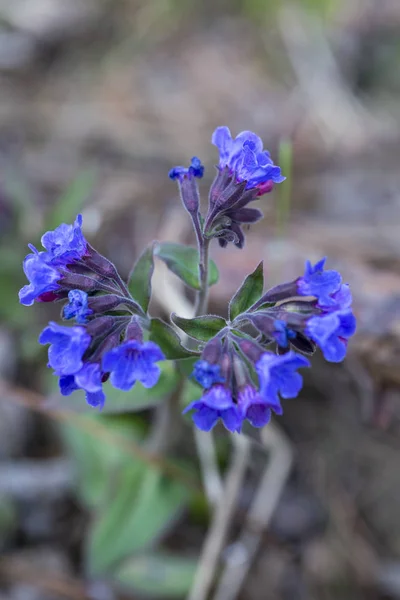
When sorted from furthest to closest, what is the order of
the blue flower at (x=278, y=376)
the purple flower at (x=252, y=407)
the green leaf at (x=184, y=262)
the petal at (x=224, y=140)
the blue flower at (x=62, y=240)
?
the green leaf at (x=184, y=262) → the petal at (x=224, y=140) → the blue flower at (x=62, y=240) → the purple flower at (x=252, y=407) → the blue flower at (x=278, y=376)

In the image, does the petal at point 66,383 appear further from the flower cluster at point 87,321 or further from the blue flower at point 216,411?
the blue flower at point 216,411

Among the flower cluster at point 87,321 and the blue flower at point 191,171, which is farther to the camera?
the blue flower at point 191,171

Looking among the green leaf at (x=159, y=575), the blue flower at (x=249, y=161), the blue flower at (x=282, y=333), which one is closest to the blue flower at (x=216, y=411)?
the blue flower at (x=282, y=333)

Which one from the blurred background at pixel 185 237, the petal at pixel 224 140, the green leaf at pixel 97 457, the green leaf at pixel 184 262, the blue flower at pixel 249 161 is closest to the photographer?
the blue flower at pixel 249 161

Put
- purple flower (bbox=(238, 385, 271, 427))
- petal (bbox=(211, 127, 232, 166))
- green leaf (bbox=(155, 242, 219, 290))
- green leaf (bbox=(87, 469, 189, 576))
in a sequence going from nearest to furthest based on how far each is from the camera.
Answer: purple flower (bbox=(238, 385, 271, 427)), petal (bbox=(211, 127, 232, 166)), green leaf (bbox=(155, 242, 219, 290)), green leaf (bbox=(87, 469, 189, 576))

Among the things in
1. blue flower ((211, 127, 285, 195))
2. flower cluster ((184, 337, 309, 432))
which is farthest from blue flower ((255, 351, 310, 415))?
blue flower ((211, 127, 285, 195))

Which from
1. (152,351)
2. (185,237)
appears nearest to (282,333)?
(152,351)

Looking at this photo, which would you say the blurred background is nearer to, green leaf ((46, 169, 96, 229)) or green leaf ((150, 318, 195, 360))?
green leaf ((46, 169, 96, 229))

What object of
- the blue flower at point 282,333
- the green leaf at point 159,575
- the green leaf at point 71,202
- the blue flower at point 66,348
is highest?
the green leaf at point 71,202
